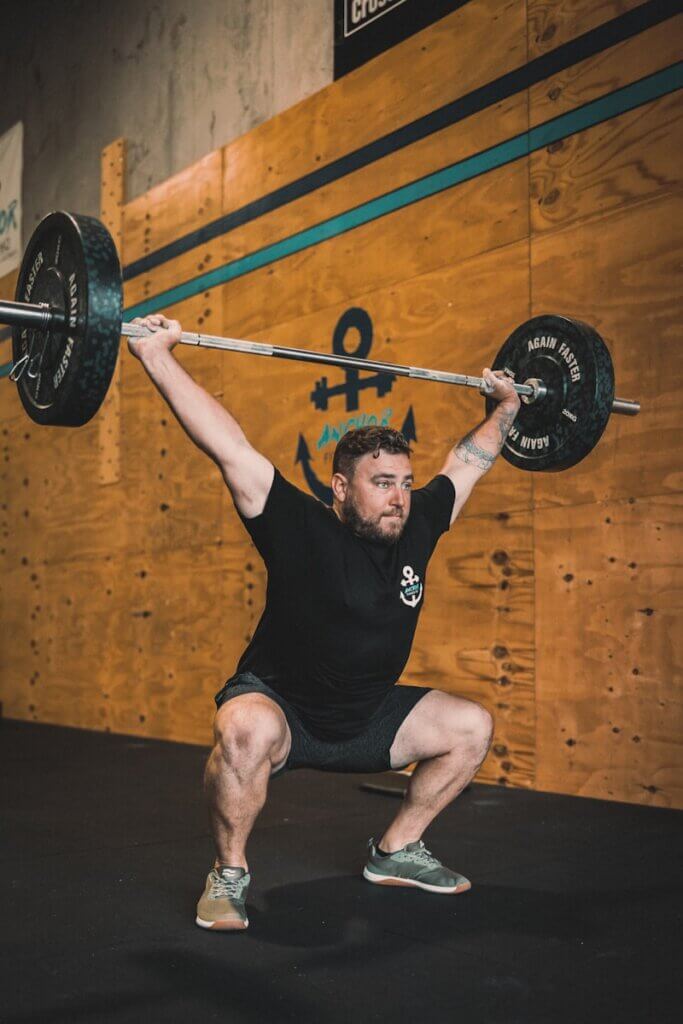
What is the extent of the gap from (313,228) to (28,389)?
2.31 metres

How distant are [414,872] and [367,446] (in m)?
0.87

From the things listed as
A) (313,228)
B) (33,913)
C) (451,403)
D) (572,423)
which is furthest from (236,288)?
(33,913)

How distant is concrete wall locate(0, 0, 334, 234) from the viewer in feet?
14.2

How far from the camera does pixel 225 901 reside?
1847 mm

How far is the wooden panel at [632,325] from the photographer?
2863 millimetres

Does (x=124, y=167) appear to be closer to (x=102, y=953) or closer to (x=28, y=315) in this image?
(x=28, y=315)

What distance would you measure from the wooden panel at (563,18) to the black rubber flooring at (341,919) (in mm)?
2311

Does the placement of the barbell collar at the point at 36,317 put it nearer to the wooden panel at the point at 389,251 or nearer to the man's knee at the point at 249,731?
the man's knee at the point at 249,731

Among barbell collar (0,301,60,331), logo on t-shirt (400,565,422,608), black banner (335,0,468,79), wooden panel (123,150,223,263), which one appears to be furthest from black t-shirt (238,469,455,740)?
wooden panel (123,150,223,263)

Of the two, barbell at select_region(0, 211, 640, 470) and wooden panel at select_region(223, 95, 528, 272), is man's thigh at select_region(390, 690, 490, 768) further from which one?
wooden panel at select_region(223, 95, 528, 272)

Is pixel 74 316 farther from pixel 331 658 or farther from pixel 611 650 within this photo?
pixel 611 650

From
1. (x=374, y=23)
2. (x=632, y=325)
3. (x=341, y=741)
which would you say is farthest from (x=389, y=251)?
(x=341, y=741)

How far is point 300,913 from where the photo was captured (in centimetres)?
192

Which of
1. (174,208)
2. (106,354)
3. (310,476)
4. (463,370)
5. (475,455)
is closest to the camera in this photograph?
(106,354)
